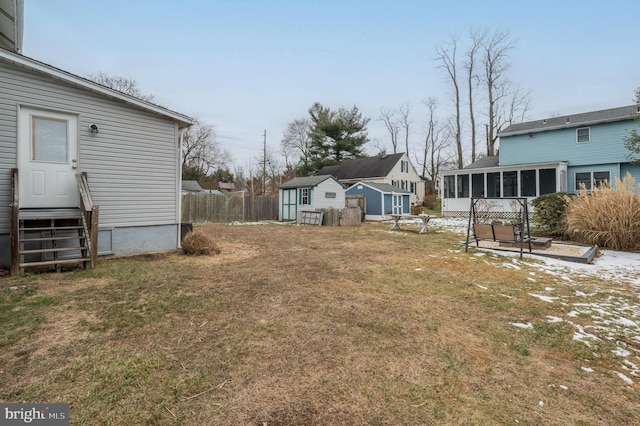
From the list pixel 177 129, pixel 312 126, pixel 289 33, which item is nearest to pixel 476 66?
pixel 312 126

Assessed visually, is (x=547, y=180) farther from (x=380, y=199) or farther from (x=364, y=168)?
(x=364, y=168)

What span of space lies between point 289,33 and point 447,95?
63.4ft

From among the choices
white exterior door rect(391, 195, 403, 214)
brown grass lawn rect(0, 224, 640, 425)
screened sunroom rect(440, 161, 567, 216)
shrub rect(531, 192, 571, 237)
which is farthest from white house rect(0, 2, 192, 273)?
screened sunroom rect(440, 161, 567, 216)

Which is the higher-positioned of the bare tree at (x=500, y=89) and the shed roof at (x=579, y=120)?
the bare tree at (x=500, y=89)

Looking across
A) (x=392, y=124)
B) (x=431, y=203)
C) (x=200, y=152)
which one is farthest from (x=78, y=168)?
(x=392, y=124)

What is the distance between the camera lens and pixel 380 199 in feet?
63.2

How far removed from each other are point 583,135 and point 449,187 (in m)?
7.77

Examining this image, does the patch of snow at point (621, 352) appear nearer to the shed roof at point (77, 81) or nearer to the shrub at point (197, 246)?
the shrub at point (197, 246)

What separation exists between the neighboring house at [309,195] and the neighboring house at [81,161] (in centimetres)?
1051

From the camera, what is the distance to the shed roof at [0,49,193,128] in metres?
5.41

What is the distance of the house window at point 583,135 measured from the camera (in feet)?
56.2

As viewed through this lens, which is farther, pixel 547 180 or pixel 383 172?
pixel 383 172

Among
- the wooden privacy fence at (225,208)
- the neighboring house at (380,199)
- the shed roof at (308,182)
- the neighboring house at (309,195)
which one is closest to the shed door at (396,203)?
the neighboring house at (380,199)

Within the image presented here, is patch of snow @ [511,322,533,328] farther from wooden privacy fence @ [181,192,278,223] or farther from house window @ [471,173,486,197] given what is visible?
house window @ [471,173,486,197]
